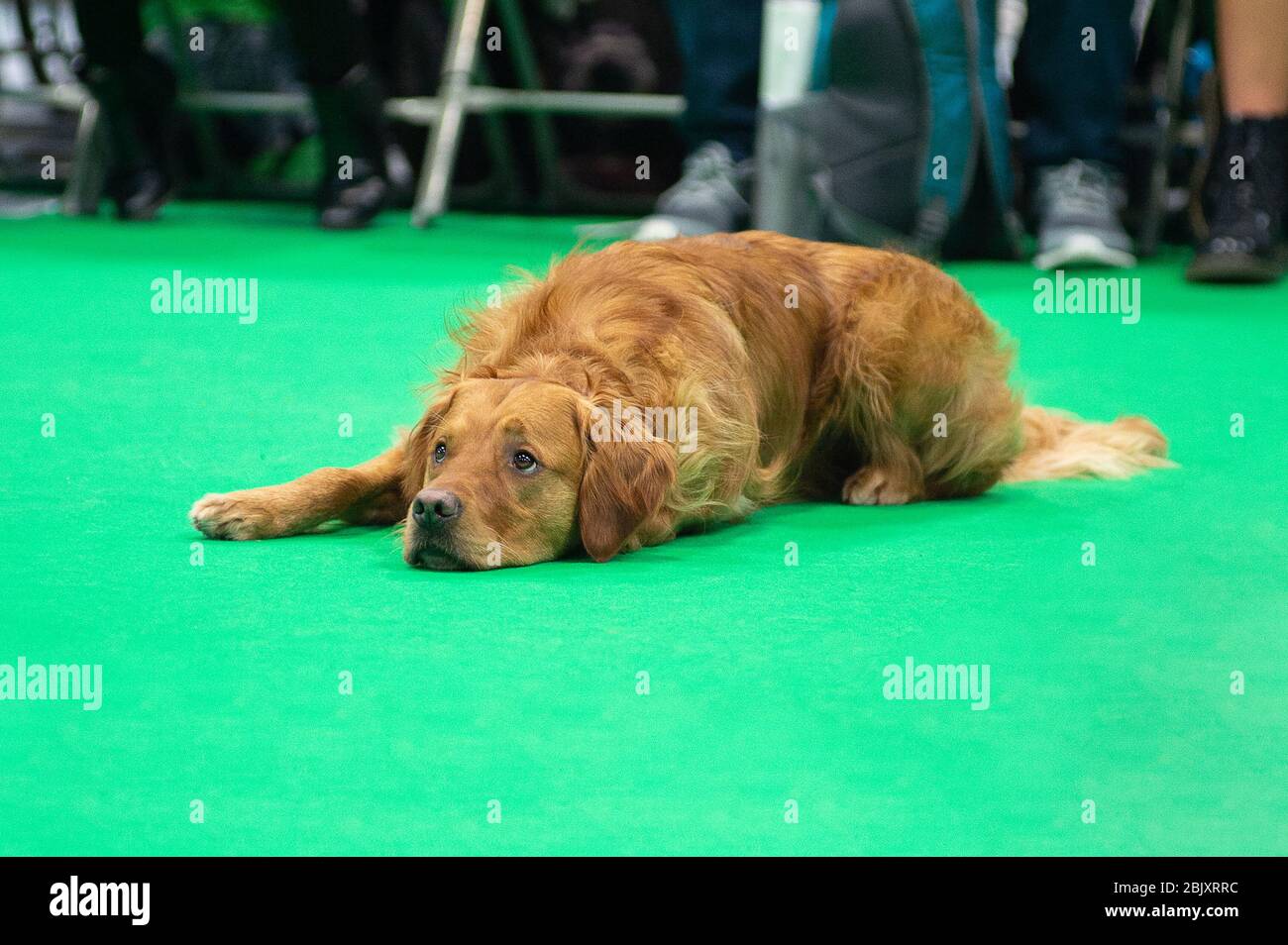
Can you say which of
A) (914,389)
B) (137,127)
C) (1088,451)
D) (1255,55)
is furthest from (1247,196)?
(137,127)

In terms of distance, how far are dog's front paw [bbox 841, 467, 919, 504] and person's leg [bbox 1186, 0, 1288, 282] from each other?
2945 mm

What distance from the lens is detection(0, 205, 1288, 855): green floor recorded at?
212 centimetres

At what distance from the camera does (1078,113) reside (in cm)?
741

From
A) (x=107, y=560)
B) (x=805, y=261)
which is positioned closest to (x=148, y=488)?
(x=107, y=560)

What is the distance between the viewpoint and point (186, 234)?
26.3ft

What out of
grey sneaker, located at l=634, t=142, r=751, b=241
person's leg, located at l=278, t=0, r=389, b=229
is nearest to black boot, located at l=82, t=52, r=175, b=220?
person's leg, located at l=278, t=0, r=389, b=229

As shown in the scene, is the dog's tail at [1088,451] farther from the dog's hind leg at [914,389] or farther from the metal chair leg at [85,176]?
the metal chair leg at [85,176]

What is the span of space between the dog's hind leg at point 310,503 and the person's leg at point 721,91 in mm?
3707

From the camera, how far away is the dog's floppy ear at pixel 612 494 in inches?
136

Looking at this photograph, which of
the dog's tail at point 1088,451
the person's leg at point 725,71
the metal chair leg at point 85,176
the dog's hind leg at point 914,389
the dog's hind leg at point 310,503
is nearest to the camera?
the dog's hind leg at point 310,503

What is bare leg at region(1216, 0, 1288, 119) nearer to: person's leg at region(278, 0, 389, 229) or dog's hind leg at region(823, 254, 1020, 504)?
dog's hind leg at region(823, 254, 1020, 504)

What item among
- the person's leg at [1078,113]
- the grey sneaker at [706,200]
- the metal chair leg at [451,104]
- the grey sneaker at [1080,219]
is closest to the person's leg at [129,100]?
the metal chair leg at [451,104]

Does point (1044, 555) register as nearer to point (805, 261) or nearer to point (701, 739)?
point (805, 261)

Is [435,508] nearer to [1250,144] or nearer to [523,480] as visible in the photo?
[523,480]
